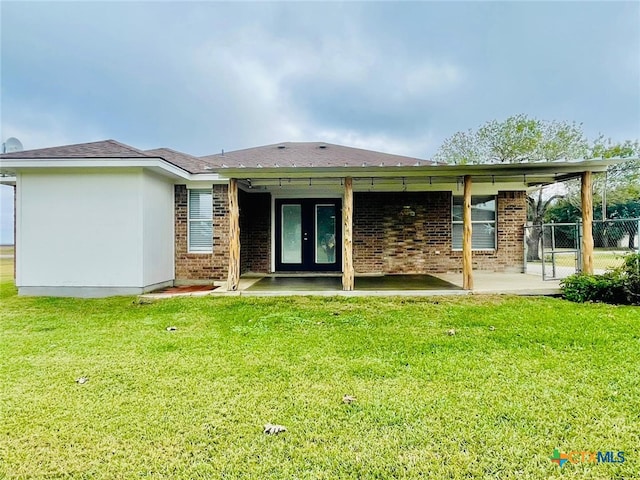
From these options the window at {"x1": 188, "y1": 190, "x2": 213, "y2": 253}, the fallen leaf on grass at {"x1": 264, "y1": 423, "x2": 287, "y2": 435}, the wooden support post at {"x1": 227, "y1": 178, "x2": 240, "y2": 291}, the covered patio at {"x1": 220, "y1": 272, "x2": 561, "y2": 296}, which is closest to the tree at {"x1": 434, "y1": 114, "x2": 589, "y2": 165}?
the covered patio at {"x1": 220, "y1": 272, "x2": 561, "y2": 296}

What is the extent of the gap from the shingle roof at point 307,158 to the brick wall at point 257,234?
114 cm

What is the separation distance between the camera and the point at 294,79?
18781mm

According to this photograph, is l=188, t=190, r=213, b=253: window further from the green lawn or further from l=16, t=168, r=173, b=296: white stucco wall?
the green lawn

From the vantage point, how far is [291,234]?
11.0 m

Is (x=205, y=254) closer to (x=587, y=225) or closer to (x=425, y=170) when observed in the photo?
(x=425, y=170)

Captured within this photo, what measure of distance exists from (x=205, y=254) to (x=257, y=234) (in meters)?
1.96

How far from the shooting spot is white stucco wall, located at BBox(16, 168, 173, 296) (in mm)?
7508

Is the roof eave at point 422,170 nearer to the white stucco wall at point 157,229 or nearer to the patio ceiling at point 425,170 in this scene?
the patio ceiling at point 425,170

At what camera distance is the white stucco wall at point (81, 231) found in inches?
296

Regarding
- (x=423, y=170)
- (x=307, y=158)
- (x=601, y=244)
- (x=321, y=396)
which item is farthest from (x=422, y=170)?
(x=601, y=244)

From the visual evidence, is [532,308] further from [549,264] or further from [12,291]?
[12,291]

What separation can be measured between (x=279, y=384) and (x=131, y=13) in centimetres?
1371

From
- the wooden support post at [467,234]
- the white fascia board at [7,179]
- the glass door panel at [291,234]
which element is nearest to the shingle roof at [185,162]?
the glass door panel at [291,234]

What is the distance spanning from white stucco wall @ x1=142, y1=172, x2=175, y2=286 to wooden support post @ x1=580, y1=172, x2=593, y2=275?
9.46 meters
